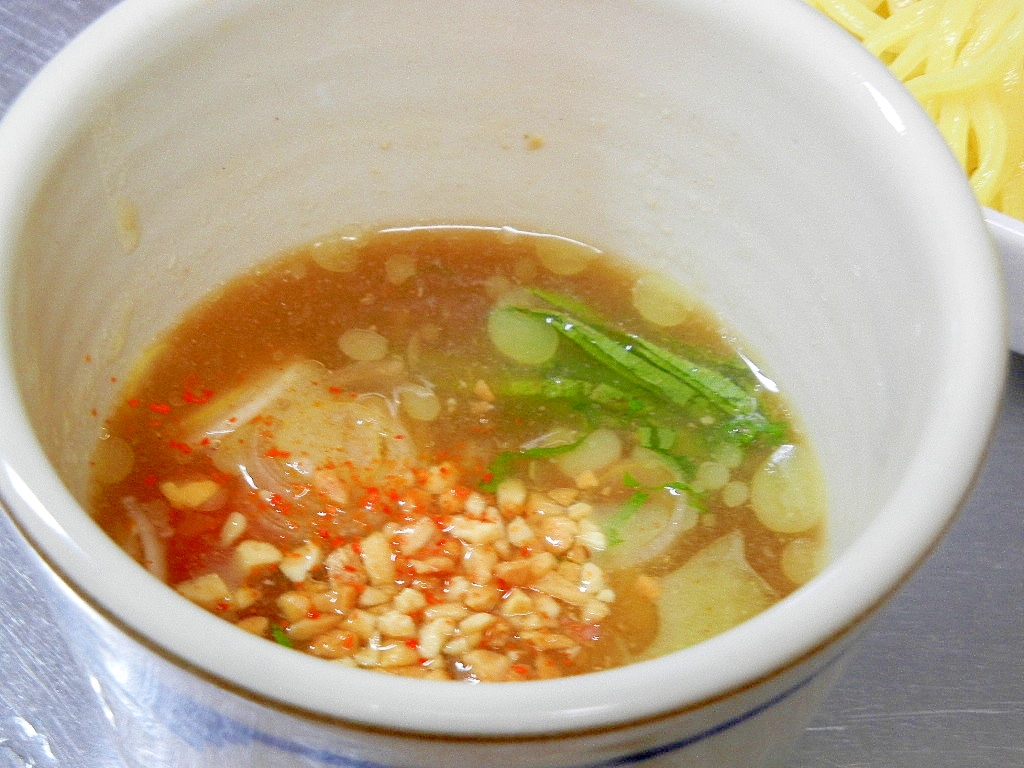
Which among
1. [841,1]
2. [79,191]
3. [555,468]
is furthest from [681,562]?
[841,1]

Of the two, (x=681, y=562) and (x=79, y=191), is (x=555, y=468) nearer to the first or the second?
(x=681, y=562)

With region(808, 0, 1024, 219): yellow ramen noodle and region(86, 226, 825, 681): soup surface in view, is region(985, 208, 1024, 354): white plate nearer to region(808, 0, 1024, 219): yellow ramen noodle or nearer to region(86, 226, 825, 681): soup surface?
region(808, 0, 1024, 219): yellow ramen noodle

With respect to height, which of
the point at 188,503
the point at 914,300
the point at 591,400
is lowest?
the point at 188,503

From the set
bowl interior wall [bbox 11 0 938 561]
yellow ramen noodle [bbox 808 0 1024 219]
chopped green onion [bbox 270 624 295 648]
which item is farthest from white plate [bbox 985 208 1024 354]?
chopped green onion [bbox 270 624 295 648]

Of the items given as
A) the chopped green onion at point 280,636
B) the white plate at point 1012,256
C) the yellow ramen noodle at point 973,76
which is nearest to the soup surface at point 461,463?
the chopped green onion at point 280,636

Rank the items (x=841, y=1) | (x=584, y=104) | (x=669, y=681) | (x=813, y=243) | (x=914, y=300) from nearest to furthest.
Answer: (x=669, y=681) → (x=914, y=300) → (x=813, y=243) → (x=584, y=104) → (x=841, y=1)

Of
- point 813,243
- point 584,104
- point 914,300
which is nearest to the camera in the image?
point 914,300

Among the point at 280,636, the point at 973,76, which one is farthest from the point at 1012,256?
the point at 280,636
